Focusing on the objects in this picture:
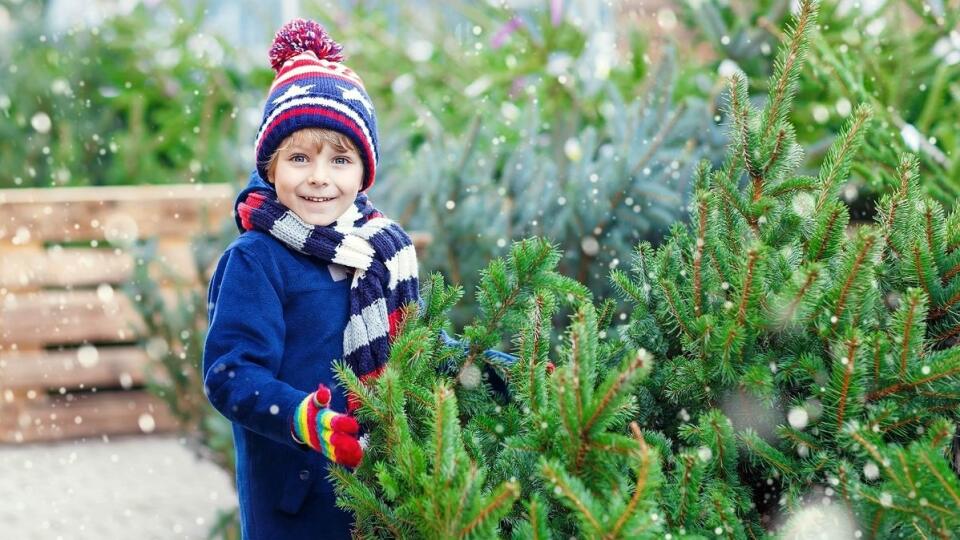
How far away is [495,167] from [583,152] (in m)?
0.45

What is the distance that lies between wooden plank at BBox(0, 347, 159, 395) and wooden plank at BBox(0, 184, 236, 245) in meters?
0.64

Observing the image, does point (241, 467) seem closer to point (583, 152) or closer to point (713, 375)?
point (713, 375)

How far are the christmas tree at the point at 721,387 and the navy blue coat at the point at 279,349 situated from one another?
0.81 ft

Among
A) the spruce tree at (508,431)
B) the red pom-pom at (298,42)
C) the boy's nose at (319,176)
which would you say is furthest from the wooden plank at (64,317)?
the spruce tree at (508,431)

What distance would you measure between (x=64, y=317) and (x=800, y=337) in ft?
16.1

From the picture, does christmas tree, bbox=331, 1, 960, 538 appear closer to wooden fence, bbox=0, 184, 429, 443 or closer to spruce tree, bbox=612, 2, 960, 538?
spruce tree, bbox=612, 2, 960, 538

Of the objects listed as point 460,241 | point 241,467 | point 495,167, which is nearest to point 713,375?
point 241,467

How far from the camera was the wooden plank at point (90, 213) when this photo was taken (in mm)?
5582

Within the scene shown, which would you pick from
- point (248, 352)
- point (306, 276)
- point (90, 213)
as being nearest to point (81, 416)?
point (90, 213)

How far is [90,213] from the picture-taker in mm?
5594

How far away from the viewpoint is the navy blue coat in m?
1.73

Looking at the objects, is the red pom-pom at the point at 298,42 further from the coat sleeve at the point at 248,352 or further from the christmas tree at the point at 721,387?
the christmas tree at the point at 721,387

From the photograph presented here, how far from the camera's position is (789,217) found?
62.1 inches

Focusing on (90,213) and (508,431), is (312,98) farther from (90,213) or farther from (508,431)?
(90,213)
